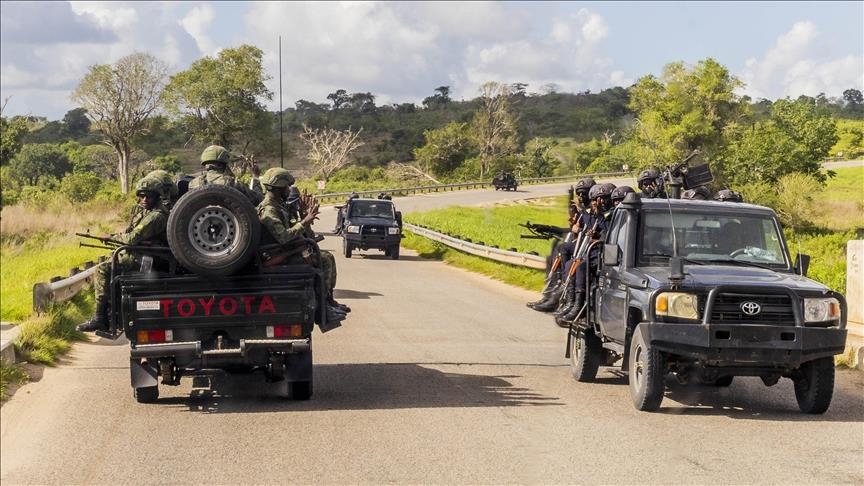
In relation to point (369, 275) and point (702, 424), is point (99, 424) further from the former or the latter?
point (369, 275)

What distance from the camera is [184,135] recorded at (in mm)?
77875

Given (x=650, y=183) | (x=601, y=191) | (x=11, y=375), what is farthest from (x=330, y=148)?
(x=11, y=375)

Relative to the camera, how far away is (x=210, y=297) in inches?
382

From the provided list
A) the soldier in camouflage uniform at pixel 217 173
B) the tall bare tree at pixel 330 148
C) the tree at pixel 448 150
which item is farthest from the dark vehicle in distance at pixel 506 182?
the soldier in camouflage uniform at pixel 217 173

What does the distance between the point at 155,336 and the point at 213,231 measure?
43.5 inches

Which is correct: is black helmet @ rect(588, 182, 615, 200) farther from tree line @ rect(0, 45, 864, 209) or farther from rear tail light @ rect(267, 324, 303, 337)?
tree line @ rect(0, 45, 864, 209)

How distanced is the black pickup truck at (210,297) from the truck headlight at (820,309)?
4.41 metres

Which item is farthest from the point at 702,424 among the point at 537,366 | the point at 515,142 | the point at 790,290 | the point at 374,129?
the point at 374,129

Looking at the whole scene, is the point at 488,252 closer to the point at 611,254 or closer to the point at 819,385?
the point at 611,254

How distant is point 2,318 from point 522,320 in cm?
822

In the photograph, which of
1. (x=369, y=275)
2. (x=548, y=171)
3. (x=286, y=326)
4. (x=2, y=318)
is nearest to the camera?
(x=286, y=326)

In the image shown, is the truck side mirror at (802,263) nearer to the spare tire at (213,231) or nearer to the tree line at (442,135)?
the spare tire at (213,231)

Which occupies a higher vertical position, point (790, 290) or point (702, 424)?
point (790, 290)

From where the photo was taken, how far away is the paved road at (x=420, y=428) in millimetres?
7422
